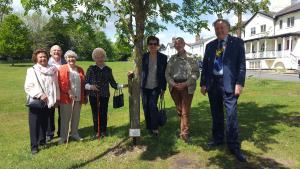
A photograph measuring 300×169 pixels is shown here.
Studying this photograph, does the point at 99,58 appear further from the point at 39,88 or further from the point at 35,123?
A: the point at 35,123

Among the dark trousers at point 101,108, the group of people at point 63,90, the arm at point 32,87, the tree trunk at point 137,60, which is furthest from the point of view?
the dark trousers at point 101,108

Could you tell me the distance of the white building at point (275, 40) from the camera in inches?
1970

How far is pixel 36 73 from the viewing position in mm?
7238

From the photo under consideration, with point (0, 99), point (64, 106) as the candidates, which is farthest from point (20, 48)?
point (64, 106)

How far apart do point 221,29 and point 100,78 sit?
111 inches

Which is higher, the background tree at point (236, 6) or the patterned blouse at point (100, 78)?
the background tree at point (236, 6)

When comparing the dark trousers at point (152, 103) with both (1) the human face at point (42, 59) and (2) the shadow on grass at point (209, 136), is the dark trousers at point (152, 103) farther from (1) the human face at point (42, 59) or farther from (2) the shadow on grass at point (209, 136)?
(1) the human face at point (42, 59)

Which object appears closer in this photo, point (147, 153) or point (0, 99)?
point (147, 153)

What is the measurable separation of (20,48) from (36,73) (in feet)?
173

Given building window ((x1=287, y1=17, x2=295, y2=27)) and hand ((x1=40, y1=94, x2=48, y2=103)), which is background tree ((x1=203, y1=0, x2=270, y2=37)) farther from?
building window ((x1=287, y1=17, x2=295, y2=27))

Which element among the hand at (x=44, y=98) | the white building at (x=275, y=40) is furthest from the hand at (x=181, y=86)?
the white building at (x=275, y=40)

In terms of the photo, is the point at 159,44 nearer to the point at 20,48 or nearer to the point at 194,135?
the point at 194,135

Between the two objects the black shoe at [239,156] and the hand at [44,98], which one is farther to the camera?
the hand at [44,98]

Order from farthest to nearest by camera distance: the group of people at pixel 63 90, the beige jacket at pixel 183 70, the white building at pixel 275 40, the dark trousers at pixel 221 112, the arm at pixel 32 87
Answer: the white building at pixel 275 40 → the beige jacket at pixel 183 70 → the group of people at pixel 63 90 → the arm at pixel 32 87 → the dark trousers at pixel 221 112
